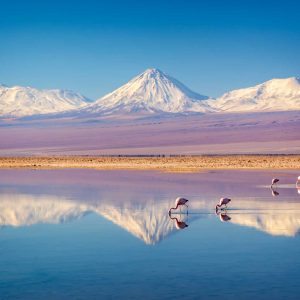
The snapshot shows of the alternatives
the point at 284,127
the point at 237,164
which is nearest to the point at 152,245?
the point at 237,164

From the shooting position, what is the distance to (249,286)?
9.86 meters

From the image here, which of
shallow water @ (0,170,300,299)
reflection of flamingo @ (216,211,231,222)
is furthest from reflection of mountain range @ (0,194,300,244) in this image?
reflection of flamingo @ (216,211,231,222)

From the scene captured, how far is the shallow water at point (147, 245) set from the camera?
988 cm

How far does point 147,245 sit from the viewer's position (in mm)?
13203

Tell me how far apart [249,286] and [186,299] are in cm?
108

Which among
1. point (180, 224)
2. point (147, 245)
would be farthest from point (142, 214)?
point (147, 245)

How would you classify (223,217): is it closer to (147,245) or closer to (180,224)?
(180,224)

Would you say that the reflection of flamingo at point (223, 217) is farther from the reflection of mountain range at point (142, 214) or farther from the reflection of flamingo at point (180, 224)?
the reflection of flamingo at point (180, 224)

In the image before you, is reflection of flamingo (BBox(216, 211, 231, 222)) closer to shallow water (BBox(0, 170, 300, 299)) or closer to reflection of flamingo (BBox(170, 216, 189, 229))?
shallow water (BBox(0, 170, 300, 299))

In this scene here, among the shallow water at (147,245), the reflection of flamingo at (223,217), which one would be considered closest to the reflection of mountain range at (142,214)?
the shallow water at (147,245)

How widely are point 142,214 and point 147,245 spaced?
4.36 metres

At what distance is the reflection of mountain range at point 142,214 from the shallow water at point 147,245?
0.02 meters

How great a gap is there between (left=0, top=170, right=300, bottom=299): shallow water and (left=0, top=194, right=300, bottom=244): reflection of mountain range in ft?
0.08

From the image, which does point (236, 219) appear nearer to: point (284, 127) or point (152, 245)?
point (152, 245)
